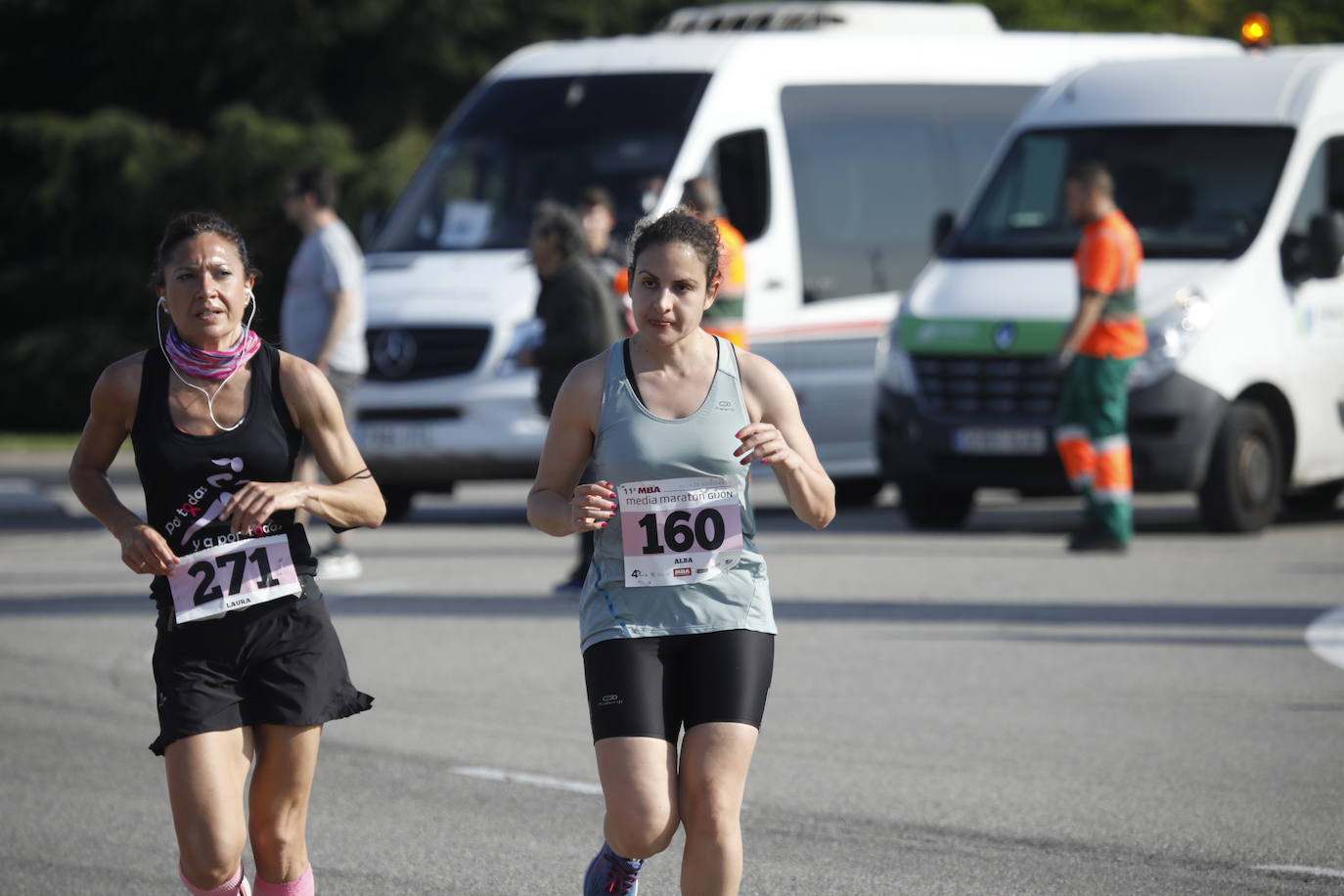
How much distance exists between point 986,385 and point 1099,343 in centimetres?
140

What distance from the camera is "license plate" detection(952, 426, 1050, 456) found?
14.3 meters

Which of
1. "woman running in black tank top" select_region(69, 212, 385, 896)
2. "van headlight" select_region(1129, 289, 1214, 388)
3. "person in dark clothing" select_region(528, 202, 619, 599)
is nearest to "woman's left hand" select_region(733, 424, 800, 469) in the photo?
"woman running in black tank top" select_region(69, 212, 385, 896)

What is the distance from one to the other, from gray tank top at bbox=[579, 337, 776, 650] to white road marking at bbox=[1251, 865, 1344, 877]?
5.94 feet

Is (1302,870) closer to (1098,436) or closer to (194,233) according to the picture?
(194,233)

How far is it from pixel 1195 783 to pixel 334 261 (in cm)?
673

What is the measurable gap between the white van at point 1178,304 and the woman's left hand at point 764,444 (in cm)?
938

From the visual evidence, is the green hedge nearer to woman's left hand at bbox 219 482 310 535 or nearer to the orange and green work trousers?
the orange and green work trousers

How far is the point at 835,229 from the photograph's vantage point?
17.0 m

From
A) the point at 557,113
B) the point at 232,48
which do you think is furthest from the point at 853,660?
the point at 232,48

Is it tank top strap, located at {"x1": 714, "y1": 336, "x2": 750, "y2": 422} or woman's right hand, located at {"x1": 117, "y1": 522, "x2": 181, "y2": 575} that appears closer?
woman's right hand, located at {"x1": 117, "y1": 522, "x2": 181, "y2": 575}

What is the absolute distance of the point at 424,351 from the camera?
15.8 meters

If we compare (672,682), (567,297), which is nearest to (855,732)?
(672,682)

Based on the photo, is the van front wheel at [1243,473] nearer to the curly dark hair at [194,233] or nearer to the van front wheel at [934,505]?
the van front wheel at [934,505]

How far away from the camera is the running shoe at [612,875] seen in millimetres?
5094
